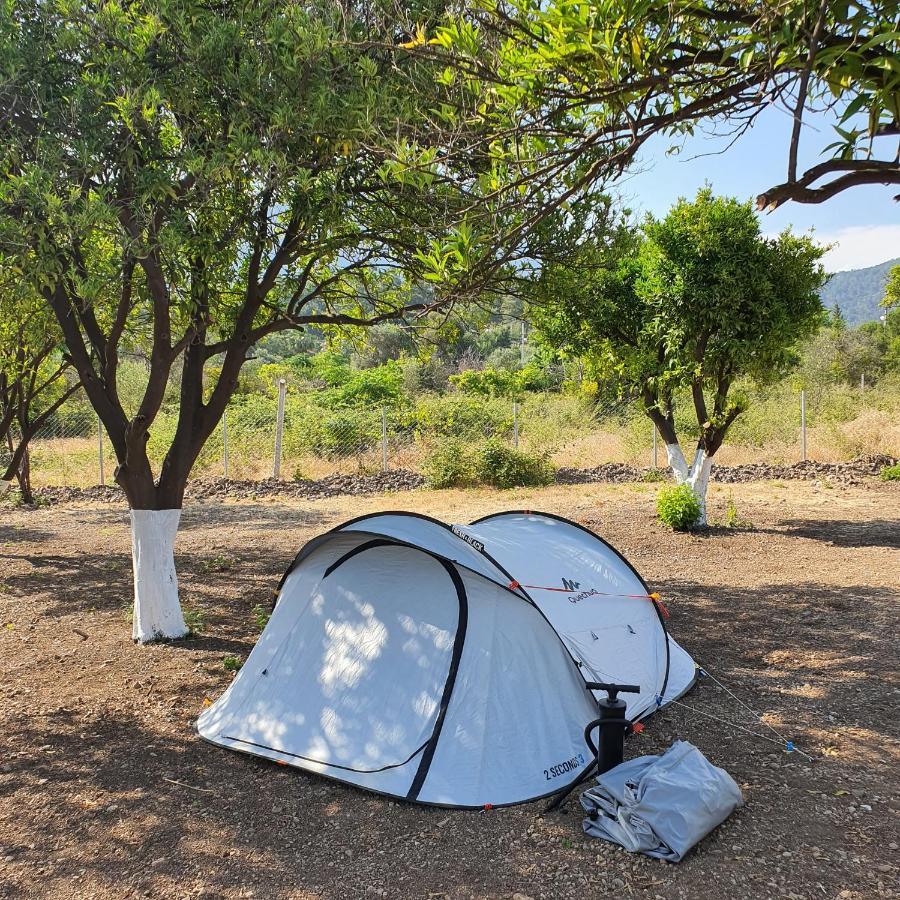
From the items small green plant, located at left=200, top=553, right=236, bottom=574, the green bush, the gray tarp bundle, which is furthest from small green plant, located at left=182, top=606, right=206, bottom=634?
the green bush

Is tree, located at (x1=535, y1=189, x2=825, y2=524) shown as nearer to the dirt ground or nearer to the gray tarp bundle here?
the dirt ground

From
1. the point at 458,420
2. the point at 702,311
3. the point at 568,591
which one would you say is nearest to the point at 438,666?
the point at 568,591

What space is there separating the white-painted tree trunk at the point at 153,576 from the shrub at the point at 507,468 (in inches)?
374

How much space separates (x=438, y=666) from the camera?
13.6ft

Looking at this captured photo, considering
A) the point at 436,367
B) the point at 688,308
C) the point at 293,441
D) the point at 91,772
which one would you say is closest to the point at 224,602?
the point at 91,772

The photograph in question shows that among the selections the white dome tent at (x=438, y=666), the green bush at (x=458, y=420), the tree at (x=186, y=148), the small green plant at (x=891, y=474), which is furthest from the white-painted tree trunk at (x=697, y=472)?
the green bush at (x=458, y=420)

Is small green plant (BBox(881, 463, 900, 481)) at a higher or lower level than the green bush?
lower

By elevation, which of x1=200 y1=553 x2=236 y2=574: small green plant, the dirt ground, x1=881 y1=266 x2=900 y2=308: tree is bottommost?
the dirt ground

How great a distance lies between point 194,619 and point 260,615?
58cm

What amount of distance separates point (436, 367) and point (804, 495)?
22.8 m

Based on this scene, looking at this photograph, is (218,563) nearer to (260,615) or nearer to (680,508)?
(260,615)

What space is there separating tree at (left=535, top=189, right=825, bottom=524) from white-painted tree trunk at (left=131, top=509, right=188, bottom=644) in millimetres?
5136

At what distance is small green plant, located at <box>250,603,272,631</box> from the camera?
21.9ft

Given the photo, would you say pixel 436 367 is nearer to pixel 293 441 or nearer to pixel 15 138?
pixel 293 441
